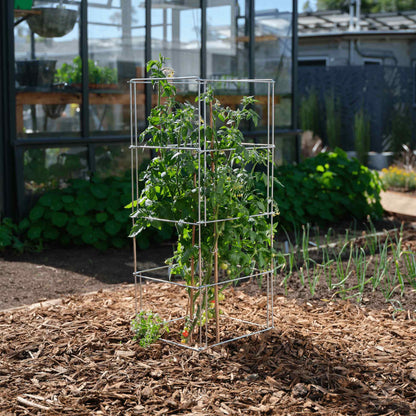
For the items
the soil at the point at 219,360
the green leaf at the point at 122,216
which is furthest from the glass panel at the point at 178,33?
the soil at the point at 219,360

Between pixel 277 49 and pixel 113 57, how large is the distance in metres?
2.56

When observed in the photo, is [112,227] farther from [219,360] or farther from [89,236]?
[219,360]

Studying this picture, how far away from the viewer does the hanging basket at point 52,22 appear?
22.0 ft

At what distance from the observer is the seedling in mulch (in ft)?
12.0

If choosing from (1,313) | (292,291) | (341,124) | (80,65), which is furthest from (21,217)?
(341,124)

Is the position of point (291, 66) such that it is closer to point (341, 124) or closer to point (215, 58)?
point (215, 58)

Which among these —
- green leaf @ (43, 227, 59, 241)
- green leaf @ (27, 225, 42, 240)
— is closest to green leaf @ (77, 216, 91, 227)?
green leaf @ (43, 227, 59, 241)

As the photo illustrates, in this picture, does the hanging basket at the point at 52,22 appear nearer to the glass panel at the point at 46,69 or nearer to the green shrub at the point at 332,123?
the glass panel at the point at 46,69

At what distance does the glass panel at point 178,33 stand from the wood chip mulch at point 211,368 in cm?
408

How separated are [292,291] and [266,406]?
1985 millimetres

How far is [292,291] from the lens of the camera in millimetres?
4918

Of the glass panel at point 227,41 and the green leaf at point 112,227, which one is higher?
→ the glass panel at point 227,41

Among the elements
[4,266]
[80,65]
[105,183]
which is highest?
[80,65]

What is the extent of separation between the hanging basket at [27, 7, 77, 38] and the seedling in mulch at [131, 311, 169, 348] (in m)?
3.94
